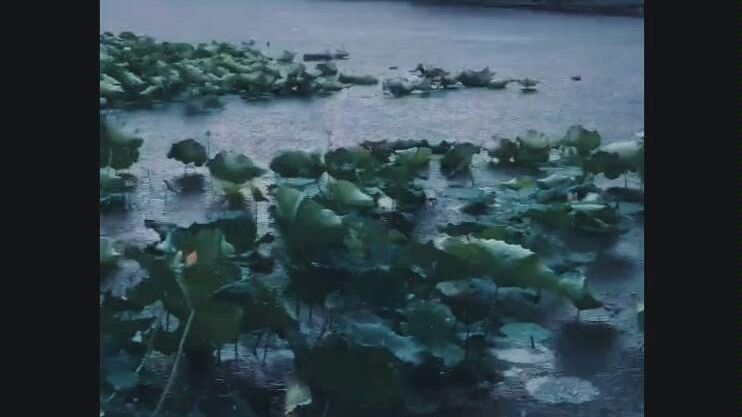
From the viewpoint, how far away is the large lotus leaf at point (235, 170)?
6.09 ft

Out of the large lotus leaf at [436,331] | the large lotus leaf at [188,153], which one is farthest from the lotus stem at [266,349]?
the large lotus leaf at [188,153]

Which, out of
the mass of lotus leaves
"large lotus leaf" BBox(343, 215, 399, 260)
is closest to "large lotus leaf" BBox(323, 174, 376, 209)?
the mass of lotus leaves

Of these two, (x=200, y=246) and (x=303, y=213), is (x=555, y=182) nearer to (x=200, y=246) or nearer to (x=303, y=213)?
(x=303, y=213)

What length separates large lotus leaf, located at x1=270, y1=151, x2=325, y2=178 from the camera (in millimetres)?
1870

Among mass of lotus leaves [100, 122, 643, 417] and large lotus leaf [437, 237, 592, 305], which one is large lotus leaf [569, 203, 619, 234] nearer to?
mass of lotus leaves [100, 122, 643, 417]

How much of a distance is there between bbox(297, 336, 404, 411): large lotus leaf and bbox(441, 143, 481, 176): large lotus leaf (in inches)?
36.9

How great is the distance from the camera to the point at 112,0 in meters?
3.14

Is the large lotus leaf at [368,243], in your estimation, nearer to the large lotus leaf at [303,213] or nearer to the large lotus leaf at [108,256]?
the large lotus leaf at [303,213]

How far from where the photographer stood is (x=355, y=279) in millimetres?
1385

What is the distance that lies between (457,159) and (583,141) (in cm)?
27
